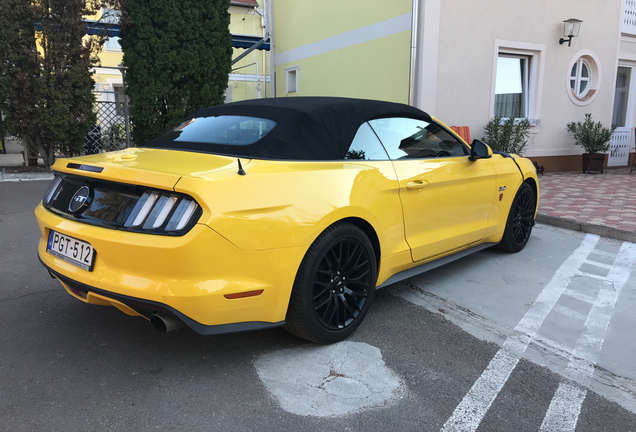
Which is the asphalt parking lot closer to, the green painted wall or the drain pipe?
the drain pipe

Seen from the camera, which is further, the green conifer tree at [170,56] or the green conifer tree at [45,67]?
the green conifer tree at [170,56]

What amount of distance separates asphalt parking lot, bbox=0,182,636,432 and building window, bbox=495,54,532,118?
23.8ft

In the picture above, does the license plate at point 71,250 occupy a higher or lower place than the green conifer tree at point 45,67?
lower

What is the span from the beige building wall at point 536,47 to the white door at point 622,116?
0.88m

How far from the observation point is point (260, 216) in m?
2.31

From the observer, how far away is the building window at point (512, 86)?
10133mm

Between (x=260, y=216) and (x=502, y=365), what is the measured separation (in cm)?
164

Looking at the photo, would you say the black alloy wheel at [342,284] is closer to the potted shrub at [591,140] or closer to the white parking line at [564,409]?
the white parking line at [564,409]

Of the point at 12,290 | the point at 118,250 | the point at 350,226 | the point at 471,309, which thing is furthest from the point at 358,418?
the point at 12,290

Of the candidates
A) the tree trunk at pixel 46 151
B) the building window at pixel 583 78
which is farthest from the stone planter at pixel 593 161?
the tree trunk at pixel 46 151

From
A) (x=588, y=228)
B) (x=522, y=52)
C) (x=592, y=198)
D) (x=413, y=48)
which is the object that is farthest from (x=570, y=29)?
(x=588, y=228)

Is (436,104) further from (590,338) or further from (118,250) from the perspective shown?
(118,250)

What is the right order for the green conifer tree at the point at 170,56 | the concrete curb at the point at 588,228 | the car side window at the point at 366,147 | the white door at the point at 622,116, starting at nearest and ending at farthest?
the car side window at the point at 366,147
the concrete curb at the point at 588,228
the green conifer tree at the point at 170,56
the white door at the point at 622,116

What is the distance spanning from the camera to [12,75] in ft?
28.5
